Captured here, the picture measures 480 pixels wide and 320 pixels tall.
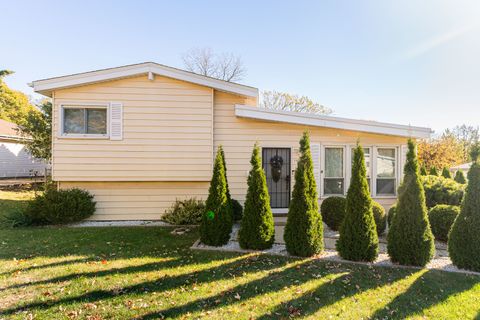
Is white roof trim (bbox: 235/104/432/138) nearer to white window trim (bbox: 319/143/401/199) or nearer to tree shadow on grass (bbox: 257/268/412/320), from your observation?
white window trim (bbox: 319/143/401/199)

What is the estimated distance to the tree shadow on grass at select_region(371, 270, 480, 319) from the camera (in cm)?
311

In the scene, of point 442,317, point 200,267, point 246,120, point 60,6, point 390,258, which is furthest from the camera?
point 60,6

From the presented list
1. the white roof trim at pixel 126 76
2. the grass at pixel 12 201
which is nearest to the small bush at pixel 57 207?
the grass at pixel 12 201

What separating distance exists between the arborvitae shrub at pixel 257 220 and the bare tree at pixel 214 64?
70.6 feet

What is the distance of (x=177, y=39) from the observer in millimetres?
13352

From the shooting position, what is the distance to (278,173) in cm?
855

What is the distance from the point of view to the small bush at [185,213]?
7551 millimetres

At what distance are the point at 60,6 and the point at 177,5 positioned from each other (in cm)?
415

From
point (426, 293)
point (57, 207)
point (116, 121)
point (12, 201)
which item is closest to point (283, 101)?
point (116, 121)

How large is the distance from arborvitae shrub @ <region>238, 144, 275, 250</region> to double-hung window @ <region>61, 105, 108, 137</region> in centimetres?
518

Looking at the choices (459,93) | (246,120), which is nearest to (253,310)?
(246,120)

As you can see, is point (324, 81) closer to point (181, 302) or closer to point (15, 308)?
point (181, 302)

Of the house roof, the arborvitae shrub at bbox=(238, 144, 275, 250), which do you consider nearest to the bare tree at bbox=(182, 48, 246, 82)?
the house roof

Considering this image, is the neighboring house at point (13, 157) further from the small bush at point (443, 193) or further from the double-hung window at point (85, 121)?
the small bush at point (443, 193)
